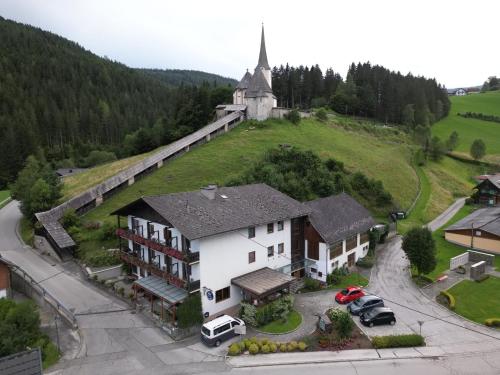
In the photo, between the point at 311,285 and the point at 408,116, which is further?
the point at 408,116

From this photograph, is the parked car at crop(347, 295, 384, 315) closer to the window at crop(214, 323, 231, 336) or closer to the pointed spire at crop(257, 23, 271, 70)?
the window at crop(214, 323, 231, 336)

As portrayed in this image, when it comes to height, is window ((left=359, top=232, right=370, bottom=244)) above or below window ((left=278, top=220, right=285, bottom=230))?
below

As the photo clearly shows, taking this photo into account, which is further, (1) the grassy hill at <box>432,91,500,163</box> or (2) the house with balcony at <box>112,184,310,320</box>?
(1) the grassy hill at <box>432,91,500,163</box>

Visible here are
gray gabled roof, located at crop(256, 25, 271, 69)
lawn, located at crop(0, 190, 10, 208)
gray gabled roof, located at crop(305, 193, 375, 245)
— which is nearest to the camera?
gray gabled roof, located at crop(305, 193, 375, 245)

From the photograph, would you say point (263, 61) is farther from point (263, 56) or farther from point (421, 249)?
point (421, 249)

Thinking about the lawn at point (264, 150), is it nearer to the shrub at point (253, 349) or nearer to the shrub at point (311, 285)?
the shrub at point (311, 285)

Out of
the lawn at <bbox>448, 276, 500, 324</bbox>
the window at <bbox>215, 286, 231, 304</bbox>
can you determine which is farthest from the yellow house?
the window at <bbox>215, 286, 231, 304</bbox>

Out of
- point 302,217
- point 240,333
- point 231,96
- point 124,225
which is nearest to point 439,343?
point 240,333

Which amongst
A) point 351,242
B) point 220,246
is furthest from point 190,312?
point 351,242
